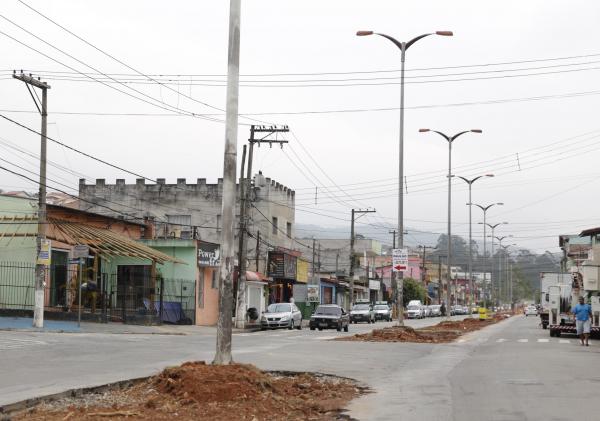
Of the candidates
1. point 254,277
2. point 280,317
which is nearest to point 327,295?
point 254,277

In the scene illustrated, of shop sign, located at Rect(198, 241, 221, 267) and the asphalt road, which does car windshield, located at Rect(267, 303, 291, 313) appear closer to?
shop sign, located at Rect(198, 241, 221, 267)

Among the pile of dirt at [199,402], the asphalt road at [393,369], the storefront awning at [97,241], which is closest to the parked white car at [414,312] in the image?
the storefront awning at [97,241]

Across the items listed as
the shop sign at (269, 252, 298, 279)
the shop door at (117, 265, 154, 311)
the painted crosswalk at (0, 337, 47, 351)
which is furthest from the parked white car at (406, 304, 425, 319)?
the painted crosswalk at (0, 337, 47, 351)

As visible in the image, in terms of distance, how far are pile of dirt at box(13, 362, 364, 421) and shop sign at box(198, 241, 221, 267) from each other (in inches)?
1343

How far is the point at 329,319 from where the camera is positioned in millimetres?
44656

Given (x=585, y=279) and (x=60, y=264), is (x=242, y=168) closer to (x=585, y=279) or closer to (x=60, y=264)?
(x=60, y=264)

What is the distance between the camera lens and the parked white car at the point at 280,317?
146 feet

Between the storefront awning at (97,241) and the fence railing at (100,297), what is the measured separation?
5.27ft

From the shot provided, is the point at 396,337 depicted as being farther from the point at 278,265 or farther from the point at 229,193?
the point at 278,265

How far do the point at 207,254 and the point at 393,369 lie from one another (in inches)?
1186

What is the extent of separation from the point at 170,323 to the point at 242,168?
9487 millimetres

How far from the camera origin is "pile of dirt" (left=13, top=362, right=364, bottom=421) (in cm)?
967

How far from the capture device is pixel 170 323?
42750 mm

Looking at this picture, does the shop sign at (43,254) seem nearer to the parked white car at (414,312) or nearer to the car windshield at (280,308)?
the car windshield at (280,308)
